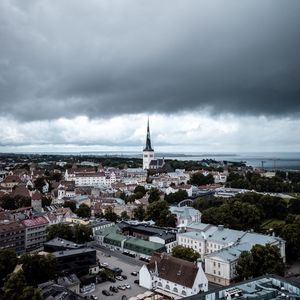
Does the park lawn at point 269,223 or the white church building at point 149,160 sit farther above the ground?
the white church building at point 149,160

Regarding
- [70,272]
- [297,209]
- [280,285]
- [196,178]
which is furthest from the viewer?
[196,178]

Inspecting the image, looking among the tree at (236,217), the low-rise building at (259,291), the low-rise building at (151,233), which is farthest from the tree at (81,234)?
the low-rise building at (259,291)

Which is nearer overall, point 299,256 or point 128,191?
point 299,256

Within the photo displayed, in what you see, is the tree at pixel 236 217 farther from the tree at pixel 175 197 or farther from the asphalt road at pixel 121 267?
the tree at pixel 175 197

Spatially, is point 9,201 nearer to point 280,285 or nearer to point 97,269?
point 97,269

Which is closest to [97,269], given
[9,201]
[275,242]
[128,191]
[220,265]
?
[220,265]
